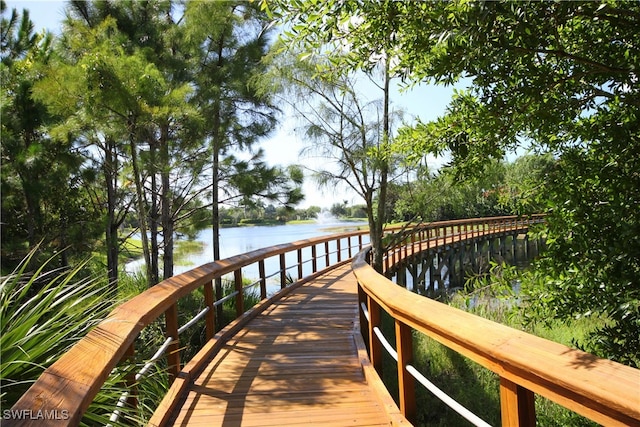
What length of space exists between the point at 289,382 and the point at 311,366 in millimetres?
381

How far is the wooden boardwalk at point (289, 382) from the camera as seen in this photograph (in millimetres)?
2416

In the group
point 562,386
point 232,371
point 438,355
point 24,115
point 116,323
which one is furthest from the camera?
point 24,115

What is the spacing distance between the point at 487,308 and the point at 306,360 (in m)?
4.27

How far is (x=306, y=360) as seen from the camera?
3.53 m

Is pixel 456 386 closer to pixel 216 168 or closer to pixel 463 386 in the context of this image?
pixel 463 386

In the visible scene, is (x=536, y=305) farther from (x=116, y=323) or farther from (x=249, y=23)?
(x=249, y=23)

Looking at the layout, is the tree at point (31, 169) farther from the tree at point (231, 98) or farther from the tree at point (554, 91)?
the tree at point (554, 91)

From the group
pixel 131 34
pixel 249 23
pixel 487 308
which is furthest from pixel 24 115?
pixel 487 308

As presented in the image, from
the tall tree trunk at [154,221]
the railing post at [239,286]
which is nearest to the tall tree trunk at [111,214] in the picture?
the tall tree trunk at [154,221]

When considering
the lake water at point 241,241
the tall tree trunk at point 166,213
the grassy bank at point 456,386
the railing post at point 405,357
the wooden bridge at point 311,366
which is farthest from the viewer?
the lake water at point 241,241

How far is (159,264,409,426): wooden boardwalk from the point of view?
2416 mm

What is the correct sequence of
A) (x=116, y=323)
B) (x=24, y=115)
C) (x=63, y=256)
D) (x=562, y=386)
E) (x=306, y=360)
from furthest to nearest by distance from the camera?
(x=63, y=256) → (x=24, y=115) → (x=306, y=360) → (x=116, y=323) → (x=562, y=386)

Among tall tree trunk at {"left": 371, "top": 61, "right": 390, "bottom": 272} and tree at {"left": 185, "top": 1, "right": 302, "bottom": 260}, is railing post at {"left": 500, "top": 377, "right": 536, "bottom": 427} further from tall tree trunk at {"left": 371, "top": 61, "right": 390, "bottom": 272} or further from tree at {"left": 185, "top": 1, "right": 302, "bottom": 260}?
tree at {"left": 185, "top": 1, "right": 302, "bottom": 260}

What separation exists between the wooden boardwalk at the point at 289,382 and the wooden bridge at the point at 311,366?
1cm
